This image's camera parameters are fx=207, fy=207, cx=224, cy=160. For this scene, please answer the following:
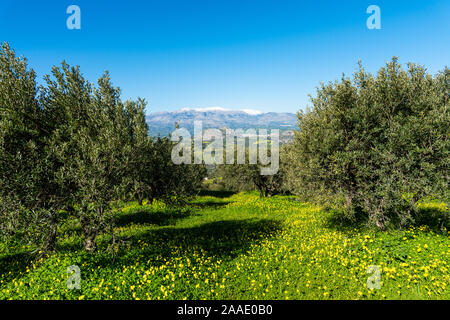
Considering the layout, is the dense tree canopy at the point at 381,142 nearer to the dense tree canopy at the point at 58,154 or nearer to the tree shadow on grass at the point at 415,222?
the tree shadow on grass at the point at 415,222

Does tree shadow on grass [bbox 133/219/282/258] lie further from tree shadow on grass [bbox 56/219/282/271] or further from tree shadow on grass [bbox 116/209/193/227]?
tree shadow on grass [bbox 116/209/193/227]

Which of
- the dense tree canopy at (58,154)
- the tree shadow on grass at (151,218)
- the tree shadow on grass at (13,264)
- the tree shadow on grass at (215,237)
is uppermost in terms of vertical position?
the dense tree canopy at (58,154)

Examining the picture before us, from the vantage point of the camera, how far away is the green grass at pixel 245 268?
8.91 meters

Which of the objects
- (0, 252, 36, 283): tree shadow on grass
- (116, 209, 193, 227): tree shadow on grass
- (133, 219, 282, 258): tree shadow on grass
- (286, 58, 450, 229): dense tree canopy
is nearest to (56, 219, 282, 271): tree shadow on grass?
(133, 219, 282, 258): tree shadow on grass

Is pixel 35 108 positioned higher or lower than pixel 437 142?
higher

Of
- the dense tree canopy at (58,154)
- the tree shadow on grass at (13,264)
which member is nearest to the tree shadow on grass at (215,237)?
the dense tree canopy at (58,154)

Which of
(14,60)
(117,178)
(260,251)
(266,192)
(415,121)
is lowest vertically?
(266,192)

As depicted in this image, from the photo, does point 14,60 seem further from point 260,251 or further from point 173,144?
point 260,251

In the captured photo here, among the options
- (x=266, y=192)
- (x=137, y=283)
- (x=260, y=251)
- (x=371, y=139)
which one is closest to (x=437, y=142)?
(x=371, y=139)

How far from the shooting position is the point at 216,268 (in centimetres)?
1166

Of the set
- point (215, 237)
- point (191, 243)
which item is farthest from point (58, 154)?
Answer: point (215, 237)

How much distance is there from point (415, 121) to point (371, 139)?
93.6 inches
